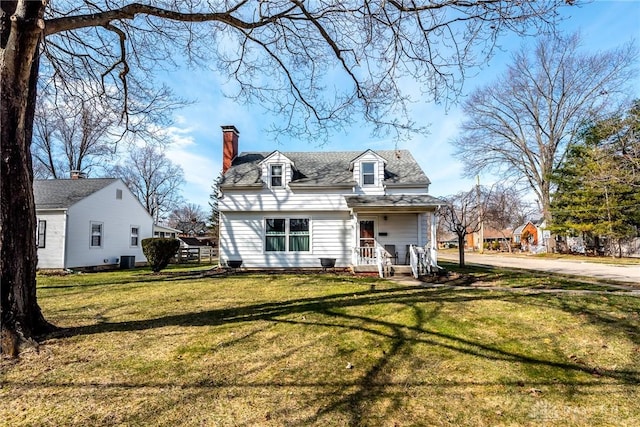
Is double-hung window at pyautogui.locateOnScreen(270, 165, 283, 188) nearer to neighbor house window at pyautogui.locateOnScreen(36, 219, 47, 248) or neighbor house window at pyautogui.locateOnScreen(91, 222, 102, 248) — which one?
neighbor house window at pyautogui.locateOnScreen(91, 222, 102, 248)

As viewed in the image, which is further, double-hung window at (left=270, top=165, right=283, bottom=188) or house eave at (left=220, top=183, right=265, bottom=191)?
double-hung window at (left=270, top=165, right=283, bottom=188)

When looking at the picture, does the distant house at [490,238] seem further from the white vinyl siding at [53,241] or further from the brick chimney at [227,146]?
the white vinyl siding at [53,241]

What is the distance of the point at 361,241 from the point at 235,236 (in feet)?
19.1

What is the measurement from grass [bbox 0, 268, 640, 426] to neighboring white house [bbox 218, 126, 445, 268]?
297 inches

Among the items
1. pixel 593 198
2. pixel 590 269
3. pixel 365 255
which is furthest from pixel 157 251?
pixel 593 198

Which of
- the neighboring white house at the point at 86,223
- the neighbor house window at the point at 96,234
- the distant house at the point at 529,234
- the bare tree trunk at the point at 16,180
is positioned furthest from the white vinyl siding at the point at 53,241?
the distant house at the point at 529,234

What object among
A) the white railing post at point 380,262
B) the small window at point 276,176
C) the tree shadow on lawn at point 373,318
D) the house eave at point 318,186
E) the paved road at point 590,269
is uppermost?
the small window at point 276,176

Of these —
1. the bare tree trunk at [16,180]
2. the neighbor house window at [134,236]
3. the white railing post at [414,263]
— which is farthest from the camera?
the neighbor house window at [134,236]

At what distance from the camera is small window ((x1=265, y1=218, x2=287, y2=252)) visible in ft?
50.2

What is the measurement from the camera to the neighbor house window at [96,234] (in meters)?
17.6

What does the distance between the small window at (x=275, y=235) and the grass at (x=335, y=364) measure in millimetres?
7784

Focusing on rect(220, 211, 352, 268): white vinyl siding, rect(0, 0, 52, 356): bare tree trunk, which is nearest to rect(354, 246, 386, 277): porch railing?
rect(220, 211, 352, 268): white vinyl siding

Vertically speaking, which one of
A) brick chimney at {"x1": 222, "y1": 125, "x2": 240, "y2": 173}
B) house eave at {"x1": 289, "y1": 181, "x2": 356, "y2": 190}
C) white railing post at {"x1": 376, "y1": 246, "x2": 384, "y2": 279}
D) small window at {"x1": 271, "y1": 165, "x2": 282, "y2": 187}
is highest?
brick chimney at {"x1": 222, "y1": 125, "x2": 240, "y2": 173}

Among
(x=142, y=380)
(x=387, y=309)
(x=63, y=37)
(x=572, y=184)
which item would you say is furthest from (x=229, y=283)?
(x=572, y=184)
